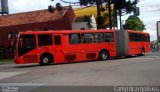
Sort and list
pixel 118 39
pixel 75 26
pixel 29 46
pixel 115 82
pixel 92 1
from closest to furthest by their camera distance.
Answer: pixel 115 82 → pixel 29 46 → pixel 118 39 → pixel 92 1 → pixel 75 26

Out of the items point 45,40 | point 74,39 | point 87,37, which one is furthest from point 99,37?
point 45,40

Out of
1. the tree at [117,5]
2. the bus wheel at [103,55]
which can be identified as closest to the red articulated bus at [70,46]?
the bus wheel at [103,55]

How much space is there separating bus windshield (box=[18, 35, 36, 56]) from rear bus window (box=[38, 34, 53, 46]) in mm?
476

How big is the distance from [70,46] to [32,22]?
129 ft

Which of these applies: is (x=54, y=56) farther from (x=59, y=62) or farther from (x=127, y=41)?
(x=127, y=41)

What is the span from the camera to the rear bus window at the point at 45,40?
34.2 meters

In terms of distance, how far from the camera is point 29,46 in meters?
33.9

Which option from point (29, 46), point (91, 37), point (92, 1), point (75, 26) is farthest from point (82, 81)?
point (75, 26)

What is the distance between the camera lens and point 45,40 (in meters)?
34.6

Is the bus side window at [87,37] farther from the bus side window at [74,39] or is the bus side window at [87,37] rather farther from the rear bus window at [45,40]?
the rear bus window at [45,40]

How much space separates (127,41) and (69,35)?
6975mm

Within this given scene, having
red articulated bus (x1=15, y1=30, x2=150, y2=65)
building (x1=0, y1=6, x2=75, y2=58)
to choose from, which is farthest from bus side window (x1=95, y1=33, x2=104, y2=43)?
building (x1=0, y1=6, x2=75, y2=58)

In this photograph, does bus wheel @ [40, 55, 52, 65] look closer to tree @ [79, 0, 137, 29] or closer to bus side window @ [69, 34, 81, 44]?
bus side window @ [69, 34, 81, 44]

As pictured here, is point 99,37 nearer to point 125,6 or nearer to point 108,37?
point 108,37
